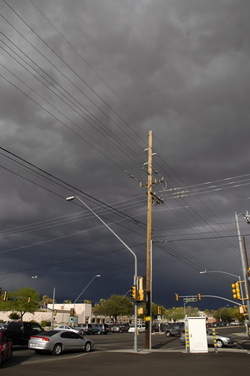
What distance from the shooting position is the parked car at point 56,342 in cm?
1902

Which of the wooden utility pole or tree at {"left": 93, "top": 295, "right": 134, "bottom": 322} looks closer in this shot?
the wooden utility pole

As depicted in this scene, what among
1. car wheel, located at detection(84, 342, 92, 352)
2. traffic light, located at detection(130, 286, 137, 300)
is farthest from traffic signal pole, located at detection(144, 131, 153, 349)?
car wheel, located at detection(84, 342, 92, 352)

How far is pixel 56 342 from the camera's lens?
19562 millimetres

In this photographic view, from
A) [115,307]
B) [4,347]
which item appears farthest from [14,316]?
[4,347]

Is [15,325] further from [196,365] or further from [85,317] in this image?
[85,317]

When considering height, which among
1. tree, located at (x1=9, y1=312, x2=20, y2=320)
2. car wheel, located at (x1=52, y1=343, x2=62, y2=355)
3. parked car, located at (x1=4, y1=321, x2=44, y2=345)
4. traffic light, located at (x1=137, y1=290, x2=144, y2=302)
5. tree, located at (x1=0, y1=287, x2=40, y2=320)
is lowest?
car wheel, located at (x1=52, y1=343, x2=62, y2=355)

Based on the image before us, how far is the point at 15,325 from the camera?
24266mm

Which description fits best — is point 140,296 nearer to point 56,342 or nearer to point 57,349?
point 56,342

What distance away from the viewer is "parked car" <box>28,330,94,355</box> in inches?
749

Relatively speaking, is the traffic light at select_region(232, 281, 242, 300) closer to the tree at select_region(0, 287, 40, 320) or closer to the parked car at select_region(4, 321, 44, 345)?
the parked car at select_region(4, 321, 44, 345)

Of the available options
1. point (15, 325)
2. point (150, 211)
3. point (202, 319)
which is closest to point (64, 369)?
point (202, 319)

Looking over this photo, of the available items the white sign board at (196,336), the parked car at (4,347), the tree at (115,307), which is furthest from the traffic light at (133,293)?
the tree at (115,307)

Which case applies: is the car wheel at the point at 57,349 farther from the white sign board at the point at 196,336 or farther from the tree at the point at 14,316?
the tree at the point at 14,316

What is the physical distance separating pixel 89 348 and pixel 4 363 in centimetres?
820
